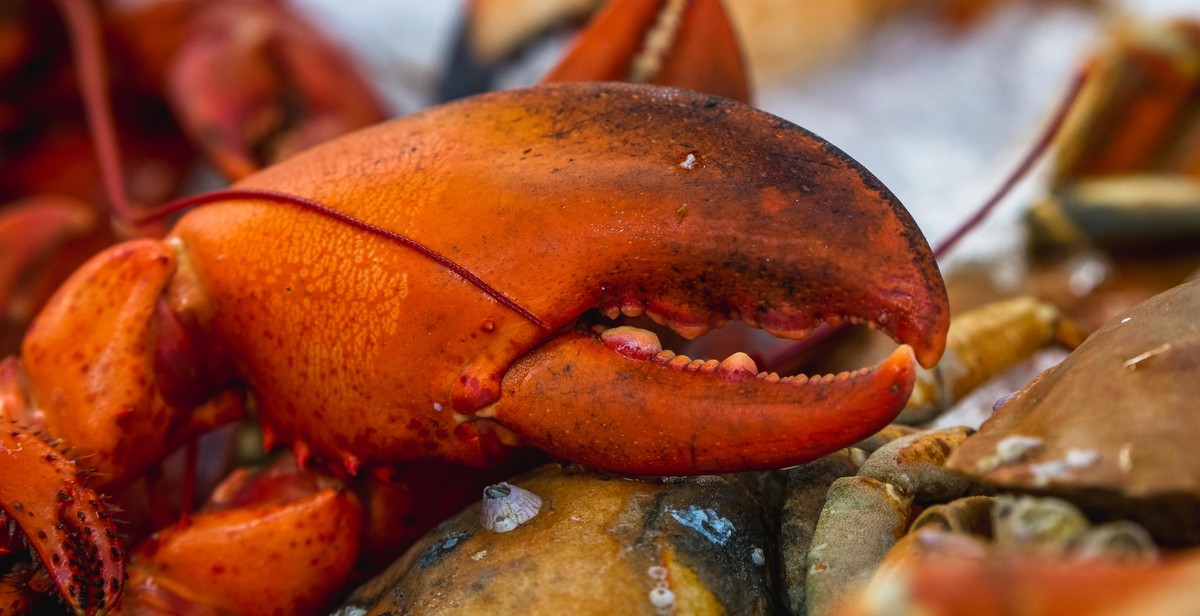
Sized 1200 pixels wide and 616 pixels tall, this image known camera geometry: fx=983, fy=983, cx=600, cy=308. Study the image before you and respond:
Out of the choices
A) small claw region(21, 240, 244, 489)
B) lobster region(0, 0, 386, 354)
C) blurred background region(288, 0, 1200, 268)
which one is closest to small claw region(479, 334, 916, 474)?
small claw region(21, 240, 244, 489)

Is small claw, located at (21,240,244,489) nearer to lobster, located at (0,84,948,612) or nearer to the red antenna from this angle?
lobster, located at (0,84,948,612)

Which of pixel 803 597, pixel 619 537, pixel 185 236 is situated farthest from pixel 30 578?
pixel 803 597

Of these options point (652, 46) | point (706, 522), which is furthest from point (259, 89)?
point (706, 522)

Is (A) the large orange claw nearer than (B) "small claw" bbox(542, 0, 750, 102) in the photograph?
Yes

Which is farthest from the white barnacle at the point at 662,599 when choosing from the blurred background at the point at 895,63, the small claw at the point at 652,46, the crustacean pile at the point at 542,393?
the blurred background at the point at 895,63

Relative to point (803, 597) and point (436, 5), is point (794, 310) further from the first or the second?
point (436, 5)

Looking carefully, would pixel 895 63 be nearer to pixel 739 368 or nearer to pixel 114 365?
pixel 739 368

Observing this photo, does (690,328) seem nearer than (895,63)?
Yes
